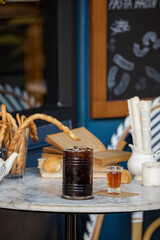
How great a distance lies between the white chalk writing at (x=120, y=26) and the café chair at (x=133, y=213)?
0.49 meters

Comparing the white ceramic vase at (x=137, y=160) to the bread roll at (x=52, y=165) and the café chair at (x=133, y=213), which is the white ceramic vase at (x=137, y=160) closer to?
the bread roll at (x=52, y=165)

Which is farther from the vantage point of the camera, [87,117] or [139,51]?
[139,51]

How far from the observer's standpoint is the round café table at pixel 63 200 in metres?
1.62

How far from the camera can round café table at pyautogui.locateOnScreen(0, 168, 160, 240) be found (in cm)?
162

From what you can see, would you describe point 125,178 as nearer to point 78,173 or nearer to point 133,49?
point 78,173

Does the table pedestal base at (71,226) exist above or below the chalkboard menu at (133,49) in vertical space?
below

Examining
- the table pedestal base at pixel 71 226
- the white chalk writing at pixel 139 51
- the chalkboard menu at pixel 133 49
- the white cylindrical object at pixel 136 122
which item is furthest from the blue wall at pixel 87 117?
the table pedestal base at pixel 71 226

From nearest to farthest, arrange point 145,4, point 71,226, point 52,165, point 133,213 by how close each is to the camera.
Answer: point 71,226 < point 52,165 < point 133,213 < point 145,4

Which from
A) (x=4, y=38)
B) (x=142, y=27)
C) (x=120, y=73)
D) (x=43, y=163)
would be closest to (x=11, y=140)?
(x=43, y=163)

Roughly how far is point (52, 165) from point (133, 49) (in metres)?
1.45

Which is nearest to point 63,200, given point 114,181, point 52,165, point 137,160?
point 114,181

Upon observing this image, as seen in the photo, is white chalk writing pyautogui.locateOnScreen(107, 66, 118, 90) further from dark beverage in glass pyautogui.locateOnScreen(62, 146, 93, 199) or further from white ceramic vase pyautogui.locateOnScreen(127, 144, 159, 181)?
dark beverage in glass pyautogui.locateOnScreen(62, 146, 93, 199)

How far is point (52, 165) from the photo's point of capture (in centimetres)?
201

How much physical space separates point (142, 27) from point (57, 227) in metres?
1.31
